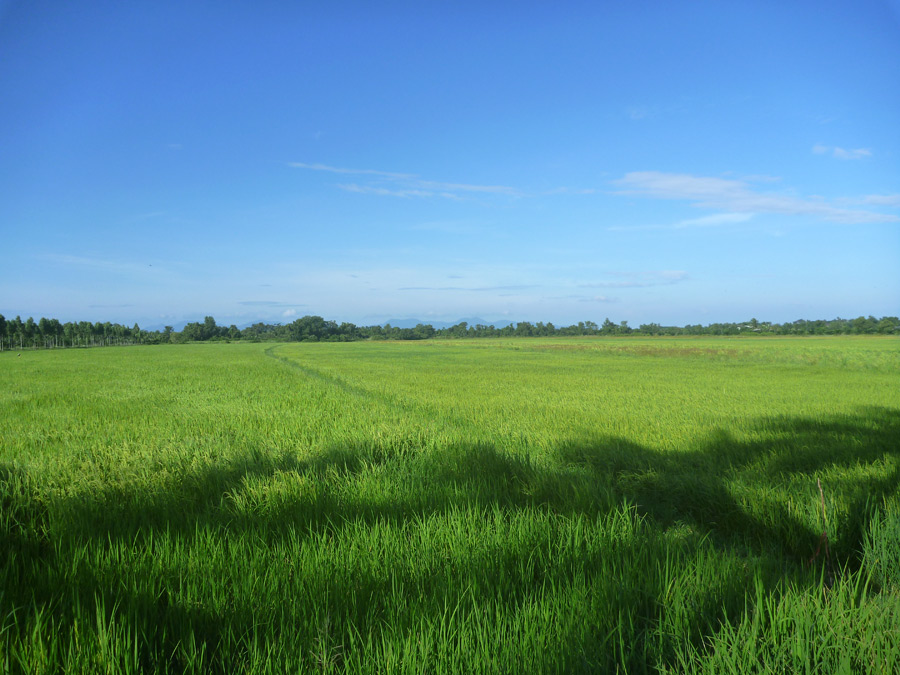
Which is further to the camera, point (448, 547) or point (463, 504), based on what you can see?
point (463, 504)

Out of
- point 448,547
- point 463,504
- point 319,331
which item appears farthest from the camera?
point 319,331

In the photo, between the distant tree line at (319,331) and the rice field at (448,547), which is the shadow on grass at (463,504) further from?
the distant tree line at (319,331)

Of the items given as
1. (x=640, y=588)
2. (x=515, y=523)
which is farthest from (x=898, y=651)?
(x=515, y=523)

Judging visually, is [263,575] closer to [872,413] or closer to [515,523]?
[515,523]

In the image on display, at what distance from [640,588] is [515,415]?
650 cm

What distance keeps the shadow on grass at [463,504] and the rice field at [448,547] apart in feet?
0.08

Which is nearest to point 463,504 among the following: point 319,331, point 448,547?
point 448,547

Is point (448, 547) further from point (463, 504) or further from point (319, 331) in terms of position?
point (319, 331)

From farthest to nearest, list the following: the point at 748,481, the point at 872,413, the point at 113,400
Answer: the point at 113,400, the point at 872,413, the point at 748,481

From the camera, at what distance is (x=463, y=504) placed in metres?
3.63

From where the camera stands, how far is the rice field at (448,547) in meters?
1.85

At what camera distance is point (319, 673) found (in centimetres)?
170

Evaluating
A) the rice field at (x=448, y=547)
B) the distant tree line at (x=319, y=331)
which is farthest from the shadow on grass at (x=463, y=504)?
the distant tree line at (x=319, y=331)

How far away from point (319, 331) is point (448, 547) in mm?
151211
